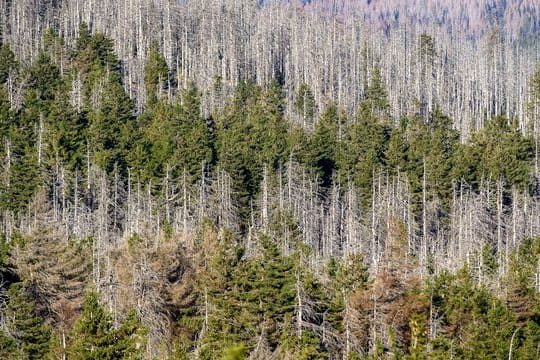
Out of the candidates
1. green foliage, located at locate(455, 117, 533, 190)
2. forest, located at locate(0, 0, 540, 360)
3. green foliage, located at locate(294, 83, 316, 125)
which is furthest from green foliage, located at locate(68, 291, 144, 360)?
green foliage, located at locate(294, 83, 316, 125)

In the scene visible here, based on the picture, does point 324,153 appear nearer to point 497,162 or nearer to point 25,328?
point 497,162

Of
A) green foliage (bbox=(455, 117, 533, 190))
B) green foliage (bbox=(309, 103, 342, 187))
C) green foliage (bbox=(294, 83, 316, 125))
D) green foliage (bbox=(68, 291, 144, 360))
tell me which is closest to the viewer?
green foliage (bbox=(68, 291, 144, 360))

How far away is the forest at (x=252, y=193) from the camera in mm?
42688

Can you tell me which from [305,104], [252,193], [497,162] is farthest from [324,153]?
[305,104]

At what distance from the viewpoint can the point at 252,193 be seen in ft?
255

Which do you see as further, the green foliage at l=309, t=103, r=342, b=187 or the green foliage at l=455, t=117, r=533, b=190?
the green foliage at l=309, t=103, r=342, b=187

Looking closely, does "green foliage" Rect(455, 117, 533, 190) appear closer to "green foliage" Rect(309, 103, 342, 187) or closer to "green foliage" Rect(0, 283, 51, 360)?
"green foliage" Rect(309, 103, 342, 187)

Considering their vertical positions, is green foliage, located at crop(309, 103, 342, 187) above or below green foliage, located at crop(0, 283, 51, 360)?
above

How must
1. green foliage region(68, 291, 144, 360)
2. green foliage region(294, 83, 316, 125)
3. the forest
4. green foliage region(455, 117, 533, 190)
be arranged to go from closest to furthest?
green foliage region(68, 291, 144, 360) → the forest → green foliage region(455, 117, 533, 190) → green foliage region(294, 83, 316, 125)

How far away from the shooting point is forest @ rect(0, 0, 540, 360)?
140 ft

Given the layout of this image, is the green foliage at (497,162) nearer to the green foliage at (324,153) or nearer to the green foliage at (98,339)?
the green foliage at (324,153)

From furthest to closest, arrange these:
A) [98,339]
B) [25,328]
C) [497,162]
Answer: [497,162]
[25,328]
[98,339]

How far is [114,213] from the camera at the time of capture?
72.9m

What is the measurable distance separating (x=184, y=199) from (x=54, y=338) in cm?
3456
